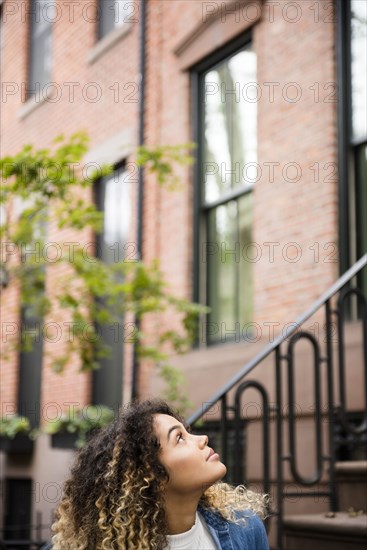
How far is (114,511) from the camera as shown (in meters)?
2.74

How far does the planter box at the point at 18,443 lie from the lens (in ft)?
33.2

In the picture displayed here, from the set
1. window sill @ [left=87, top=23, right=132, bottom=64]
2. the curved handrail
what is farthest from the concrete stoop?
window sill @ [left=87, top=23, right=132, bottom=64]

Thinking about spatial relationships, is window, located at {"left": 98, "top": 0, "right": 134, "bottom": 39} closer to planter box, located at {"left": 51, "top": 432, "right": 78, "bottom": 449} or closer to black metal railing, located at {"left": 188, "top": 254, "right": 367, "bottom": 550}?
planter box, located at {"left": 51, "top": 432, "right": 78, "bottom": 449}

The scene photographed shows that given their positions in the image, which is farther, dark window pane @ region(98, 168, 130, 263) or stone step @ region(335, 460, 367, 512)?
dark window pane @ region(98, 168, 130, 263)

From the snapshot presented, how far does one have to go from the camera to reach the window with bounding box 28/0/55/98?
459 inches

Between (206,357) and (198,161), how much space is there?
6.55 ft

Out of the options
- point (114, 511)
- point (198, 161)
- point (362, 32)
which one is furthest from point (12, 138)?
point (114, 511)

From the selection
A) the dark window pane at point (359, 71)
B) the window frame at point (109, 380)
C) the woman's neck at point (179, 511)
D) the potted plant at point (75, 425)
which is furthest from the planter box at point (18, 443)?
the woman's neck at point (179, 511)

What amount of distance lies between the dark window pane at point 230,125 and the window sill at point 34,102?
127 inches

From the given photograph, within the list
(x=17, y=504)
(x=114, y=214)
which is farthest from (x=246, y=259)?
(x=17, y=504)

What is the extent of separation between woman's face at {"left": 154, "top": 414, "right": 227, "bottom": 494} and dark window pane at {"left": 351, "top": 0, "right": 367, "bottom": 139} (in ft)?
14.1

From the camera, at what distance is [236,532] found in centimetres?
286

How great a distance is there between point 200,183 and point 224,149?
0.46 m

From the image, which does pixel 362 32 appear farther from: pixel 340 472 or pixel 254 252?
pixel 340 472
